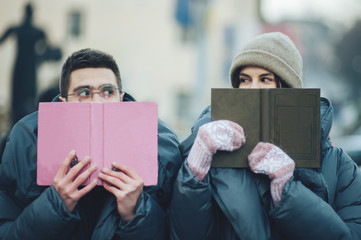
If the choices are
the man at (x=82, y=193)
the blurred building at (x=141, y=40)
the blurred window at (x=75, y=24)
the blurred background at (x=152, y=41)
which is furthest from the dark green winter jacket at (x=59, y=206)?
the blurred window at (x=75, y=24)

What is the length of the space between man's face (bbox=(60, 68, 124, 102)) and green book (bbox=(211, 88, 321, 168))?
0.56 metres

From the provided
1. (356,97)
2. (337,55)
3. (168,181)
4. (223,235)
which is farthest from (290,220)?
(337,55)

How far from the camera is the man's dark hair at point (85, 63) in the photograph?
2.14 m

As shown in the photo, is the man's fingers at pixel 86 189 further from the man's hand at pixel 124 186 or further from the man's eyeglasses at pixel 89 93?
the man's eyeglasses at pixel 89 93

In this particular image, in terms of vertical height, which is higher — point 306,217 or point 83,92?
point 83,92

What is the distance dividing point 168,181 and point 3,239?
0.74m

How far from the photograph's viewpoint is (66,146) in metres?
1.81

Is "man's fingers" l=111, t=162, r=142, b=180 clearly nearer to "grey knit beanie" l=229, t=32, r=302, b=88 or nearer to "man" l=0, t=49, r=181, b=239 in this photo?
"man" l=0, t=49, r=181, b=239

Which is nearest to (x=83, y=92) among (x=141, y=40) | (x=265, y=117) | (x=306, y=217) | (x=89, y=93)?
(x=89, y=93)

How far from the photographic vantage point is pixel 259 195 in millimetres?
1854

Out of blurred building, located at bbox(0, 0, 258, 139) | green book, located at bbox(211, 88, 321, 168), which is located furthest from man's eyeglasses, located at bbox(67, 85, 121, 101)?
blurred building, located at bbox(0, 0, 258, 139)

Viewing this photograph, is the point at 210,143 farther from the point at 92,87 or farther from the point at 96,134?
the point at 92,87

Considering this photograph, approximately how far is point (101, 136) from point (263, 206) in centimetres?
75

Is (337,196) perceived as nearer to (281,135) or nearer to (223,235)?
(281,135)
